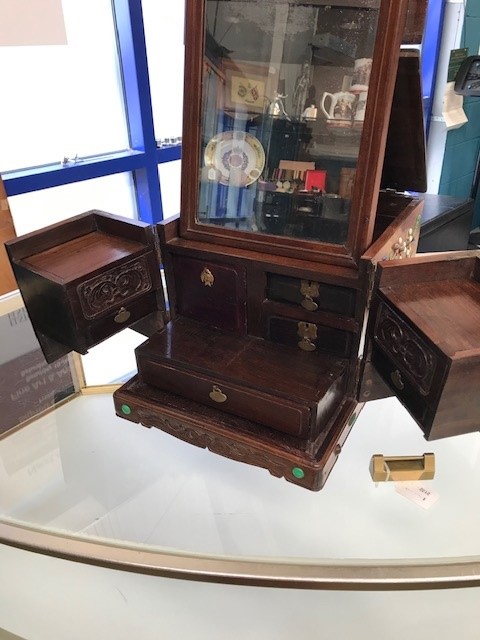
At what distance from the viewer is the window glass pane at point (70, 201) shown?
150cm

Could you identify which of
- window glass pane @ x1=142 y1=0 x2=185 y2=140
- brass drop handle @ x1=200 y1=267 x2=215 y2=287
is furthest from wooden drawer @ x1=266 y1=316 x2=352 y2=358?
window glass pane @ x1=142 y1=0 x2=185 y2=140

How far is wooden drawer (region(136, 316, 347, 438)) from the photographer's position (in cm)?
76

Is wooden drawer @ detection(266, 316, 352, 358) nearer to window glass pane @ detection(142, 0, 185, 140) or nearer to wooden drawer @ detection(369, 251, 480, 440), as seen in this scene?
wooden drawer @ detection(369, 251, 480, 440)

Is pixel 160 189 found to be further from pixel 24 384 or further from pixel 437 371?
pixel 437 371

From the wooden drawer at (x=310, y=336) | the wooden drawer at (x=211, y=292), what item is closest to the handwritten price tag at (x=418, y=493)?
the wooden drawer at (x=310, y=336)

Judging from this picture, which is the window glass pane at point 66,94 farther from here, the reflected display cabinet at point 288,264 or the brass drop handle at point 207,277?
the brass drop handle at point 207,277

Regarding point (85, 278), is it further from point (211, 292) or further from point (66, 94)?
point (66, 94)

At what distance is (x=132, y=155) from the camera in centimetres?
159

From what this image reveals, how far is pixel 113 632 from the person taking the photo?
30.7 inches

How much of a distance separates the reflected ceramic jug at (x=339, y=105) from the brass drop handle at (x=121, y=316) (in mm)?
476

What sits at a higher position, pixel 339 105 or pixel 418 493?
pixel 339 105

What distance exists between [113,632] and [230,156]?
30.0 inches

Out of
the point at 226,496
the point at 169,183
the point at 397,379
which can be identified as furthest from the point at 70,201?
the point at 397,379

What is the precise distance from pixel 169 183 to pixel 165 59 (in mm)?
397
